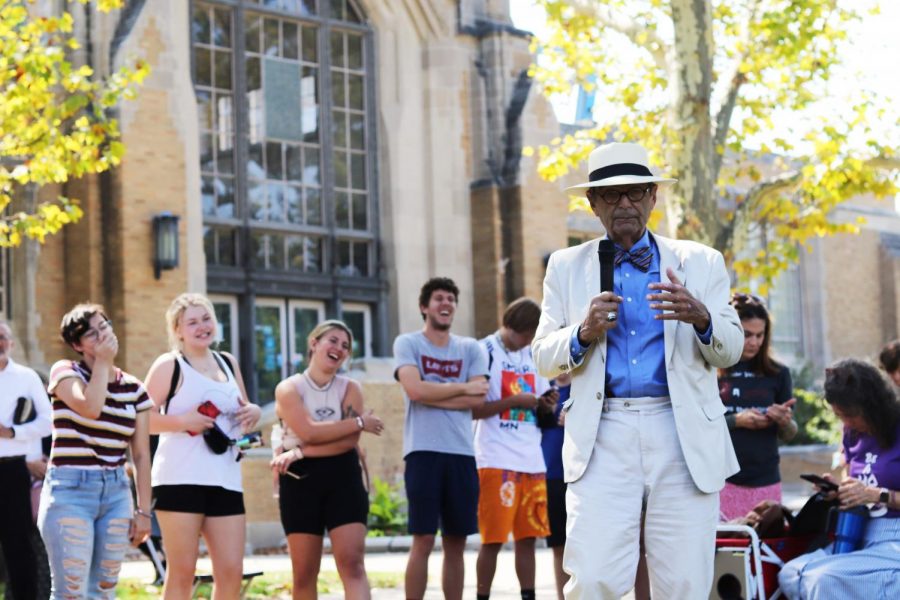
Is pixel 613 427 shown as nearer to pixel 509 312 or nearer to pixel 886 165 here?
pixel 509 312

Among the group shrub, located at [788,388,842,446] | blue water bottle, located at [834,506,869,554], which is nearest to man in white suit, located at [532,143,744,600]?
blue water bottle, located at [834,506,869,554]

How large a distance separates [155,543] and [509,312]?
159 inches

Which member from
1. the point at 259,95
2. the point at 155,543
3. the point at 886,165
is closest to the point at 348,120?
the point at 259,95

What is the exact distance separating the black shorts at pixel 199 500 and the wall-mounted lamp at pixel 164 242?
1267 cm

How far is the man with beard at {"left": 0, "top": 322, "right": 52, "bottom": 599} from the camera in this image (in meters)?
8.72

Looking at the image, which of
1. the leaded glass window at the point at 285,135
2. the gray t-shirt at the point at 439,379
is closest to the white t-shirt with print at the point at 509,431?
the gray t-shirt at the point at 439,379

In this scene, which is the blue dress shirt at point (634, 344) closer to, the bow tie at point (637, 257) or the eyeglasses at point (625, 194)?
the bow tie at point (637, 257)

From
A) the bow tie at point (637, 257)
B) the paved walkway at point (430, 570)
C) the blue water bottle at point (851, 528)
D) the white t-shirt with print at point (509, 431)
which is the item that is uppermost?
the bow tie at point (637, 257)

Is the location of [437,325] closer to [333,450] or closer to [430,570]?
[333,450]

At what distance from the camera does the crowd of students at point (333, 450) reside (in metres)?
7.47

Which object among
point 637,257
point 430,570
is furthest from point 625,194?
point 430,570

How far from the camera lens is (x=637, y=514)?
214 inches

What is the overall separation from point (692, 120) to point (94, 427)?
7.98 metres

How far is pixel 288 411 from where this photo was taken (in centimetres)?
846
